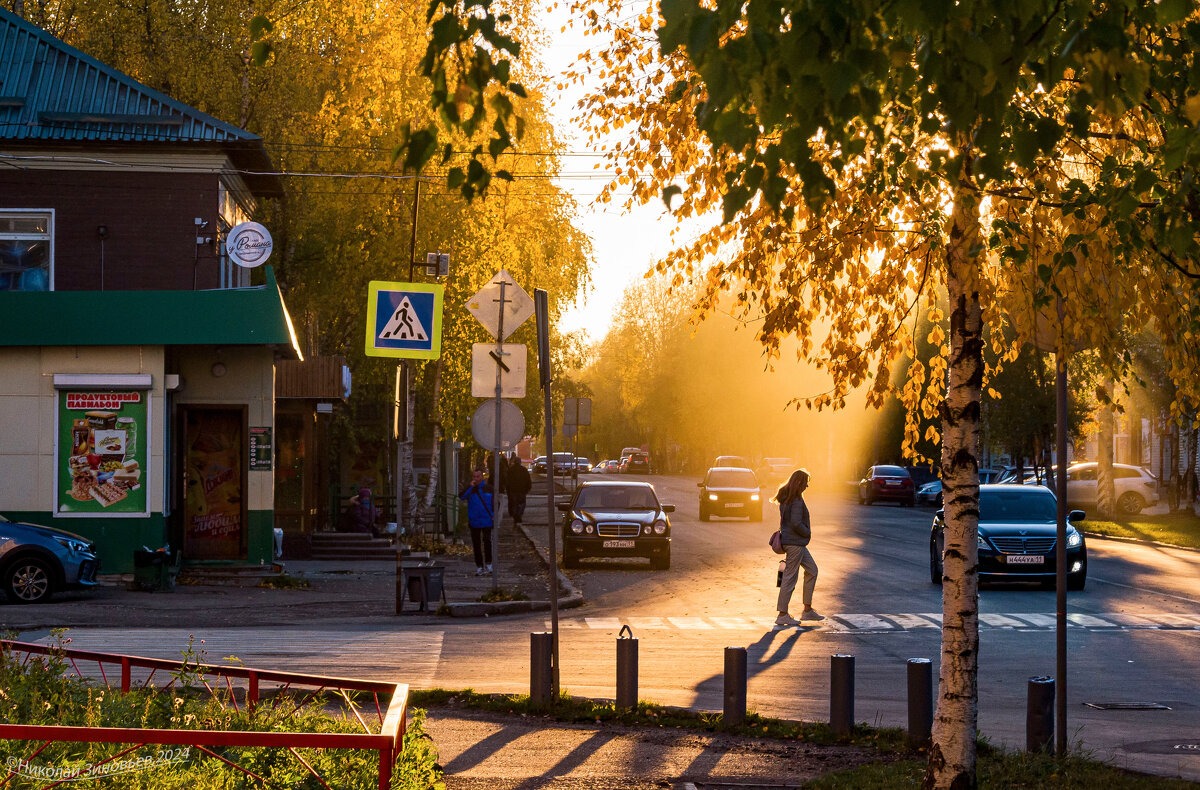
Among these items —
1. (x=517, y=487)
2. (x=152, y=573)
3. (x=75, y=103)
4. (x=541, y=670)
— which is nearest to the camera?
(x=541, y=670)

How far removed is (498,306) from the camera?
16016mm

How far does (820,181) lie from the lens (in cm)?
371

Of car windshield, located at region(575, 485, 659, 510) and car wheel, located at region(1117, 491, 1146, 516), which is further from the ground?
car windshield, located at region(575, 485, 659, 510)

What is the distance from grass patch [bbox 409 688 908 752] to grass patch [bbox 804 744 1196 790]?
2.75 feet

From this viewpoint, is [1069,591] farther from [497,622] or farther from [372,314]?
[372,314]

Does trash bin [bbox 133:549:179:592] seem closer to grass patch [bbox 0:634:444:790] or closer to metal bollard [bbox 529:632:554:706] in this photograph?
metal bollard [bbox 529:632:554:706]

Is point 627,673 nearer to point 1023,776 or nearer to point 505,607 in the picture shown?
point 1023,776

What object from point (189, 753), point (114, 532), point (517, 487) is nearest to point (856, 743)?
point (189, 753)

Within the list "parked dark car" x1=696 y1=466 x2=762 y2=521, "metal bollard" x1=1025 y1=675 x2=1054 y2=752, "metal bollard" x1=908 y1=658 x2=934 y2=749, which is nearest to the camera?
"metal bollard" x1=1025 y1=675 x2=1054 y2=752

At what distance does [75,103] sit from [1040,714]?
22.0 m

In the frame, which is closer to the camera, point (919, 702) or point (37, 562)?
point (919, 702)

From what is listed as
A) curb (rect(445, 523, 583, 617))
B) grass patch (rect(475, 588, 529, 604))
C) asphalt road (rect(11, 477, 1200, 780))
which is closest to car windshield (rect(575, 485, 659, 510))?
asphalt road (rect(11, 477, 1200, 780))

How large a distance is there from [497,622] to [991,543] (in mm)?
8200

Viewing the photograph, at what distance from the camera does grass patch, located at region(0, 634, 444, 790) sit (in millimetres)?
4953
